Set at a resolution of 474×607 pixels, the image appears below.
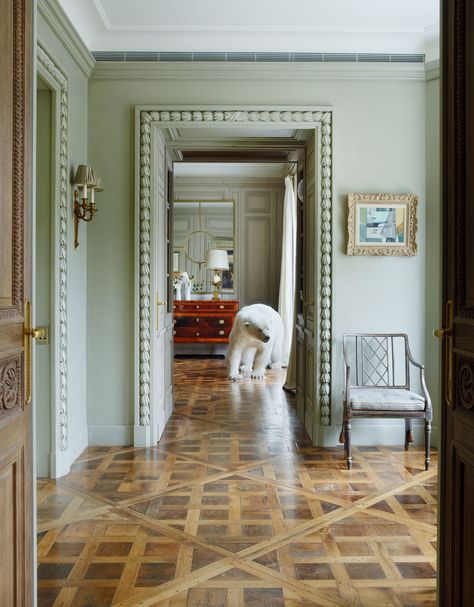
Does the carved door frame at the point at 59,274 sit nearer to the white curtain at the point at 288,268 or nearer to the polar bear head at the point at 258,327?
the polar bear head at the point at 258,327

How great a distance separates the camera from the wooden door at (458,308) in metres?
1.56

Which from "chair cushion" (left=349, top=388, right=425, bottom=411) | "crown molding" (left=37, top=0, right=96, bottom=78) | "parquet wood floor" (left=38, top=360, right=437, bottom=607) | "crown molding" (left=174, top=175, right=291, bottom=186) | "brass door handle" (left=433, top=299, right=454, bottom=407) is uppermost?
"crown molding" (left=174, top=175, right=291, bottom=186)

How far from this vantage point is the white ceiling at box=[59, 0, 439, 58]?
388 centimetres

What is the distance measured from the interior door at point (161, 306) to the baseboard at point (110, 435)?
0.68 ft

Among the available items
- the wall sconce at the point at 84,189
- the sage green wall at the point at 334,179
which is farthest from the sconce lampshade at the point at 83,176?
the sage green wall at the point at 334,179

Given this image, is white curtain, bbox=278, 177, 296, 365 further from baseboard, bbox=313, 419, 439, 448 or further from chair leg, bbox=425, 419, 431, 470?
chair leg, bbox=425, 419, 431, 470

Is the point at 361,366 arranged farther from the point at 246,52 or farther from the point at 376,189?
the point at 246,52

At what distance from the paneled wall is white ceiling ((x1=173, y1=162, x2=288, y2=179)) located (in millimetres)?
127

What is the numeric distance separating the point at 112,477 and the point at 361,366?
6.54ft

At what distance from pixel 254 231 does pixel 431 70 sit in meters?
5.55

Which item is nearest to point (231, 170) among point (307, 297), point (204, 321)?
point (204, 321)

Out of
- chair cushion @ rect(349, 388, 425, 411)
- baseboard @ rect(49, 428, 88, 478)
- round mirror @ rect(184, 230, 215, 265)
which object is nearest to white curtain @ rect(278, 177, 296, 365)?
round mirror @ rect(184, 230, 215, 265)

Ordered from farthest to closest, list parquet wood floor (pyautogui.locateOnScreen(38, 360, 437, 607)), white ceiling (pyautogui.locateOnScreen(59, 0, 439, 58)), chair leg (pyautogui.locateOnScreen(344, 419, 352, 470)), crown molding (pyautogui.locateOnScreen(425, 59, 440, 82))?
1. crown molding (pyautogui.locateOnScreen(425, 59, 440, 82))
2. white ceiling (pyautogui.locateOnScreen(59, 0, 439, 58))
3. chair leg (pyautogui.locateOnScreen(344, 419, 352, 470))
4. parquet wood floor (pyautogui.locateOnScreen(38, 360, 437, 607))

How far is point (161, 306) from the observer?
15.3 feet
